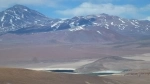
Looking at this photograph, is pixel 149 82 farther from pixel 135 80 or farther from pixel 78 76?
pixel 78 76

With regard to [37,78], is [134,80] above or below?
below

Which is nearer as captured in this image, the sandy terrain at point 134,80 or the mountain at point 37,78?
the mountain at point 37,78

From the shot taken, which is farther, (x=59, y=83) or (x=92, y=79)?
(x=92, y=79)

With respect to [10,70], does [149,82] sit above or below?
below

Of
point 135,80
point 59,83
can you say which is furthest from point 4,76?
point 135,80

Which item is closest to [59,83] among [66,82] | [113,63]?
[66,82]

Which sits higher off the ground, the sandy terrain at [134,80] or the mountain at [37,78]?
the mountain at [37,78]

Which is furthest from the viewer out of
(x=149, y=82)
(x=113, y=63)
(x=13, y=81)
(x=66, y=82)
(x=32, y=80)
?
(x=113, y=63)

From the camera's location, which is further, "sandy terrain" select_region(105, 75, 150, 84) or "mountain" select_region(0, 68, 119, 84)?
"sandy terrain" select_region(105, 75, 150, 84)

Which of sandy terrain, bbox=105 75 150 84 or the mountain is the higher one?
the mountain

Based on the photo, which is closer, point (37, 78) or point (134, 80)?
point (37, 78)

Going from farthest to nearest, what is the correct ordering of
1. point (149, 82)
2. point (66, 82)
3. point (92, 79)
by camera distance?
point (149, 82) → point (92, 79) → point (66, 82)
